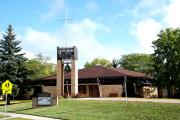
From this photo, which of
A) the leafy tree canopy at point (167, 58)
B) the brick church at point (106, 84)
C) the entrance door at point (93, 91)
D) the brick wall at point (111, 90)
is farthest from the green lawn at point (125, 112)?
the leafy tree canopy at point (167, 58)

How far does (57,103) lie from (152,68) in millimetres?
26166

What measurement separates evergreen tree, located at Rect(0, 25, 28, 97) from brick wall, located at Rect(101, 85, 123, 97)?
11418mm

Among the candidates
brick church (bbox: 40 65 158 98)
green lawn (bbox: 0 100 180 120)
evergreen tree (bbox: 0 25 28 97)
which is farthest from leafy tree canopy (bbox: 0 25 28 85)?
green lawn (bbox: 0 100 180 120)

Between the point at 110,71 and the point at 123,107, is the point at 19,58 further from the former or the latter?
the point at 123,107

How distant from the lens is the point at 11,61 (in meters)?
50.2

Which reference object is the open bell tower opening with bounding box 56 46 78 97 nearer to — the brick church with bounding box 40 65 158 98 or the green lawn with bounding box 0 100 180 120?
the brick church with bounding box 40 65 158 98

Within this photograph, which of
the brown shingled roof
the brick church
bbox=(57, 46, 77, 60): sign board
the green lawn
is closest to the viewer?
the green lawn

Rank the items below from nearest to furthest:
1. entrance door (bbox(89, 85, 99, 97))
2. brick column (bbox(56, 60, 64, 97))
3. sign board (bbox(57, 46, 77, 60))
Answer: sign board (bbox(57, 46, 77, 60)) < brick column (bbox(56, 60, 64, 97)) < entrance door (bbox(89, 85, 99, 97))

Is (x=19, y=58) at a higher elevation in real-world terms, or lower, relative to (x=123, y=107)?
higher

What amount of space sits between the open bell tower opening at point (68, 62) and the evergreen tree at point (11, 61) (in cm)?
640

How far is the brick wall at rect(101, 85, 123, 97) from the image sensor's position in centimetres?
5138

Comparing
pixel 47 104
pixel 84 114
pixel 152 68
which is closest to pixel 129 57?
pixel 152 68

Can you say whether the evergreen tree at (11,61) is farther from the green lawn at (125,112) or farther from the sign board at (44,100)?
the green lawn at (125,112)

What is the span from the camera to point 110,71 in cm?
5481
